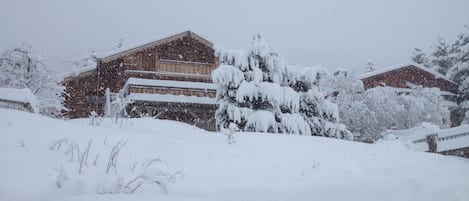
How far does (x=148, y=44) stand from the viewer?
966 inches

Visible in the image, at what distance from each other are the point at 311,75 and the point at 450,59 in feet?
80.1

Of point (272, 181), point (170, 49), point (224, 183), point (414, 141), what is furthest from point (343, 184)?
point (170, 49)

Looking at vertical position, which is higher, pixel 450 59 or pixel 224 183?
pixel 450 59

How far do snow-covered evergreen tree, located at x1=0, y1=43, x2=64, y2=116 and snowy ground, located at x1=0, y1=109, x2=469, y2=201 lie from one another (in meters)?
12.7

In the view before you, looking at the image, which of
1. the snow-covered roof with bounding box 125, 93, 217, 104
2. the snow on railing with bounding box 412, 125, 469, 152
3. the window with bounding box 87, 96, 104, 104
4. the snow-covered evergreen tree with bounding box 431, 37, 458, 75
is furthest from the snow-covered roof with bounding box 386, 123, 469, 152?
the snow-covered evergreen tree with bounding box 431, 37, 458, 75

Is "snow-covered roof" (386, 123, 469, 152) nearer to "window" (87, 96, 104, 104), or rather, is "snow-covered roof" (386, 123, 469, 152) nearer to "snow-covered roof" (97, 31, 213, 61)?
"snow-covered roof" (97, 31, 213, 61)

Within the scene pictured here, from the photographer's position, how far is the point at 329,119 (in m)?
18.5

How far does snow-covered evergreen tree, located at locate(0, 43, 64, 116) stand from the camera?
787 inches

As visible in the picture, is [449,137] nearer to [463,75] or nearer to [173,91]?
[173,91]

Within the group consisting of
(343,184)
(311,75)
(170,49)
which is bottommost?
(343,184)

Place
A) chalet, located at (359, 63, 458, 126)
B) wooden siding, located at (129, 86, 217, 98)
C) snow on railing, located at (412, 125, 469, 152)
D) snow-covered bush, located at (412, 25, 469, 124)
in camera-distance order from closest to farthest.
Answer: snow on railing, located at (412, 125, 469, 152) < wooden siding, located at (129, 86, 217, 98) < chalet, located at (359, 63, 458, 126) < snow-covered bush, located at (412, 25, 469, 124)

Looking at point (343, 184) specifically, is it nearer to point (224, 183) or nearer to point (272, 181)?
point (272, 181)

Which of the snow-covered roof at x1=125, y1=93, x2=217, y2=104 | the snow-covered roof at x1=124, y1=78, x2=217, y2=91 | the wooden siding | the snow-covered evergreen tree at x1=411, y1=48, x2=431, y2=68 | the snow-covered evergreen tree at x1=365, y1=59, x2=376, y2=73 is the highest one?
the snow-covered evergreen tree at x1=411, y1=48, x2=431, y2=68

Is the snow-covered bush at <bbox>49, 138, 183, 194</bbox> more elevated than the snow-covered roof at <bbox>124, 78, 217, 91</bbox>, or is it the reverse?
the snow-covered roof at <bbox>124, 78, 217, 91</bbox>
